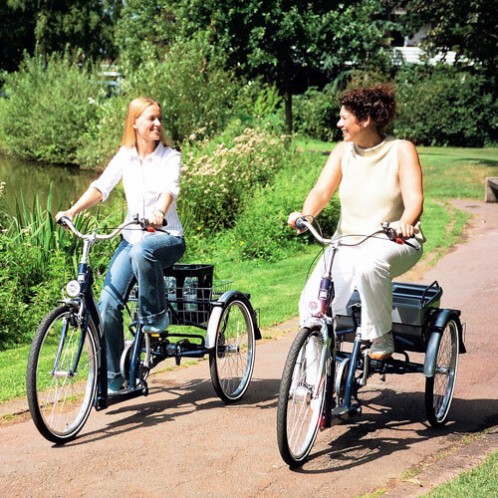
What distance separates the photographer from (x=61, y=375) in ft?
17.2

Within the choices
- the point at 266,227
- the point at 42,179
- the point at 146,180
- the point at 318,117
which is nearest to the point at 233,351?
the point at 146,180

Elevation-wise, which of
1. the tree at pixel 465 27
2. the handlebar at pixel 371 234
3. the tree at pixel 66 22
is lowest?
the handlebar at pixel 371 234

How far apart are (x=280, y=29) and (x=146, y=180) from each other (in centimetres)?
2213

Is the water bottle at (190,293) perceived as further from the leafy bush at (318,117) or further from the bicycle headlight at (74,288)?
the leafy bush at (318,117)

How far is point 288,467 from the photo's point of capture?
490 cm

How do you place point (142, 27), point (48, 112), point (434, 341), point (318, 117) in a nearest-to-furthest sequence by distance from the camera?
1. point (434, 341)
2. point (48, 112)
3. point (142, 27)
4. point (318, 117)

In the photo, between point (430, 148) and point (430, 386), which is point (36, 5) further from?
point (430, 386)

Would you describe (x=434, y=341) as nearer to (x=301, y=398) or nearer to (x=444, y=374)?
(x=444, y=374)

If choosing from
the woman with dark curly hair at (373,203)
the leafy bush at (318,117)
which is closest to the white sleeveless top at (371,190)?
the woman with dark curly hair at (373,203)

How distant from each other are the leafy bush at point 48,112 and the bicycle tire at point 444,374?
2393cm

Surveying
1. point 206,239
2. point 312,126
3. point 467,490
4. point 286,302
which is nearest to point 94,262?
point 286,302

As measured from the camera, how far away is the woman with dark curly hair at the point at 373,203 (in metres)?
5.09

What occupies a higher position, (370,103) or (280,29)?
(280,29)

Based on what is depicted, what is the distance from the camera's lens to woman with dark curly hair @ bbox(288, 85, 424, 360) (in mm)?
5094
